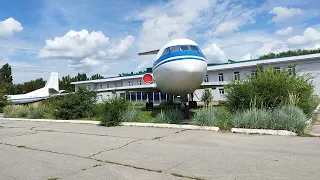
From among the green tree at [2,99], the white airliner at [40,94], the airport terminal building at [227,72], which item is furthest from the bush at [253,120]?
the white airliner at [40,94]

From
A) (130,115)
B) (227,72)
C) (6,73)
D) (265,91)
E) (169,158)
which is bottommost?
(169,158)

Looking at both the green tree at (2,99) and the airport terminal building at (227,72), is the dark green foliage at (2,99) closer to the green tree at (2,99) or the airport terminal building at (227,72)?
the green tree at (2,99)

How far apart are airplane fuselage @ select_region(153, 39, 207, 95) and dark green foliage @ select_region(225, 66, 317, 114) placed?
1426mm

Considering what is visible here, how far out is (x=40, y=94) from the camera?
40.1 meters

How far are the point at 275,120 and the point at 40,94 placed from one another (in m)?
37.6

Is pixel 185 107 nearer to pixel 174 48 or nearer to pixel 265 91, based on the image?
pixel 174 48

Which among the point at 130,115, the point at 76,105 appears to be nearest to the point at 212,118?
the point at 130,115

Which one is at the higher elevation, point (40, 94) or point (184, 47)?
point (184, 47)

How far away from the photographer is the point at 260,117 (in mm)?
8773

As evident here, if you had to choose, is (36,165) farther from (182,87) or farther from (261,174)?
(182,87)

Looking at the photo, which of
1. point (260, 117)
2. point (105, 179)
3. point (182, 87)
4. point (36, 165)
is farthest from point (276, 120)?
point (36, 165)

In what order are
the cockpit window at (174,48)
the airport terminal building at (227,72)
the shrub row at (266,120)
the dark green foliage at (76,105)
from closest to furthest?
the shrub row at (266,120) < the cockpit window at (174,48) < the dark green foliage at (76,105) < the airport terminal building at (227,72)

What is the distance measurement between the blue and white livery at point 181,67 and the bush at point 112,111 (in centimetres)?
215

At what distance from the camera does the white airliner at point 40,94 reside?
122ft
